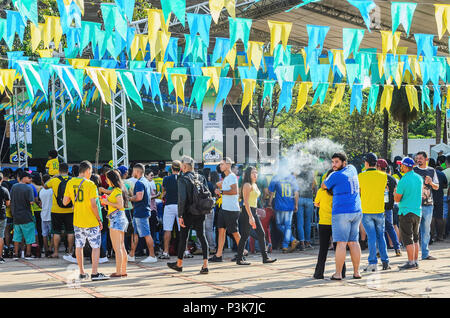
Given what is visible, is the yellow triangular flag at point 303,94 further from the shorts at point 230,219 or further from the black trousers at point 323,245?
the black trousers at point 323,245

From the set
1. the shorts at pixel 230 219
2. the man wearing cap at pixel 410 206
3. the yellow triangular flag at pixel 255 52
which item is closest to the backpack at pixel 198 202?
the shorts at pixel 230 219

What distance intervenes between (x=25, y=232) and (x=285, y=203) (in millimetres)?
4736

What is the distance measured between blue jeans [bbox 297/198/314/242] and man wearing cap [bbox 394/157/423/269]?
9.71 ft

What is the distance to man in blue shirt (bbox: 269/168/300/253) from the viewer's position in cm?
1205

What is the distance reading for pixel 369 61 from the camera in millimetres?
13961

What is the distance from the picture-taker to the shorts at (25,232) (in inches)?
445

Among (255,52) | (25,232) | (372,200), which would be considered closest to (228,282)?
(372,200)

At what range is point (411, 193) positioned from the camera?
A: 377 inches

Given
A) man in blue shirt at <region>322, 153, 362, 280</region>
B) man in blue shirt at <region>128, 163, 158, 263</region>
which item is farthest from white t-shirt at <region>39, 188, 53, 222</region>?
man in blue shirt at <region>322, 153, 362, 280</region>

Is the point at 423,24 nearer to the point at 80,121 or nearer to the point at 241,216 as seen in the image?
the point at 241,216

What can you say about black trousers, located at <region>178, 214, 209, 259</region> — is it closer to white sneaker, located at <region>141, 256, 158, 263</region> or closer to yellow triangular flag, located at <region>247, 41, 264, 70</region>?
white sneaker, located at <region>141, 256, 158, 263</region>

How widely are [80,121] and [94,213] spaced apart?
55.9 feet

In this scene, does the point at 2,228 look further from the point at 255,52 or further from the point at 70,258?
the point at 255,52

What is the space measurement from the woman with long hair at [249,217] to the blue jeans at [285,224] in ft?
5.21
